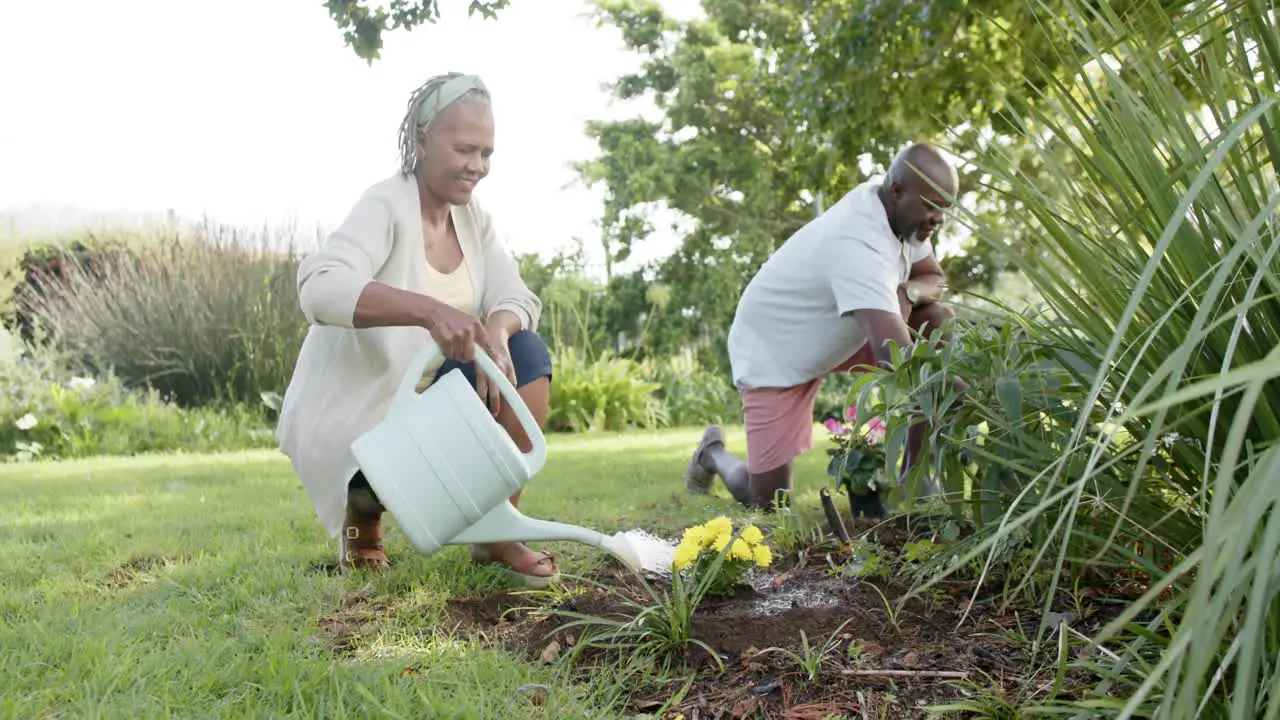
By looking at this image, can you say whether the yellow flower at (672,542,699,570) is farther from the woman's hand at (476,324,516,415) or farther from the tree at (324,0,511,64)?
the tree at (324,0,511,64)

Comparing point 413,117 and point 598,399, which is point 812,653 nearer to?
point 413,117

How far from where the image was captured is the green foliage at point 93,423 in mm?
6160

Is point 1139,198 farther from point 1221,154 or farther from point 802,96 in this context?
point 802,96

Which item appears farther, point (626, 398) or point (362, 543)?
point (626, 398)

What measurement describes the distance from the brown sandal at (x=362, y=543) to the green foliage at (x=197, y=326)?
479 cm

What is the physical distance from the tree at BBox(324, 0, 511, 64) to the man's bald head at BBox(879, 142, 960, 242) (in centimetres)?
144

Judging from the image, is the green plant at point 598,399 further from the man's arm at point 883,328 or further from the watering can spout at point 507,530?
the watering can spout at point 507,530

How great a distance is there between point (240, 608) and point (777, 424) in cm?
187

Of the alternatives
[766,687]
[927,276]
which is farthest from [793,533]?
[927,276]

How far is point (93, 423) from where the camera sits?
640 cm

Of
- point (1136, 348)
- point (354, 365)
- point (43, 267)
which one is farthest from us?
point (43, 267)

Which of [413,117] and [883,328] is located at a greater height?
[413,117]

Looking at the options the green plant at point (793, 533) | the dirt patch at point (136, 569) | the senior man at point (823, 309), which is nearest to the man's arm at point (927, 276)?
the senior man at point (823, 309)

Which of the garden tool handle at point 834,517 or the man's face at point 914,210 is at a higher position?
the man's face at point 914,210
